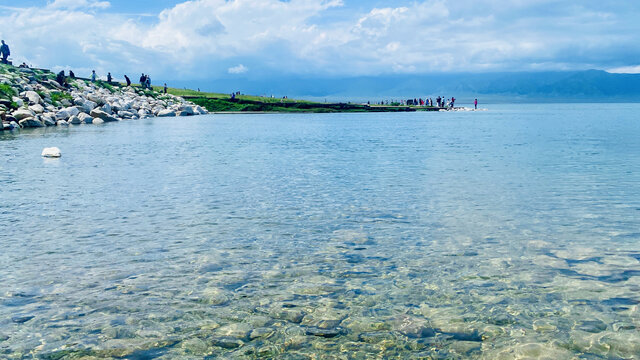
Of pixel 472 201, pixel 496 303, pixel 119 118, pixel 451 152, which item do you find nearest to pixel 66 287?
pixel 496 303

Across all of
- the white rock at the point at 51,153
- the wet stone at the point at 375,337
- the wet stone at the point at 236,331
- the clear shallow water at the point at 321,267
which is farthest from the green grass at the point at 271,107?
the wet stone at the point at 375,337

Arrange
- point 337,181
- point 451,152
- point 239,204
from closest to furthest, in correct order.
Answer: point 239,204 → point 337,181 → point 451,152

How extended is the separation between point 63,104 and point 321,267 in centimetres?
8276

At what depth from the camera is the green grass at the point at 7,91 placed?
67688mm

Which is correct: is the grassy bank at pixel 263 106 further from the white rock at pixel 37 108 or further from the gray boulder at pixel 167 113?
the white rock at pixel 37 108

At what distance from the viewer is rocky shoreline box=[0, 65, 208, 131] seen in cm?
6693

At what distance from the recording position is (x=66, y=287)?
36.8ft

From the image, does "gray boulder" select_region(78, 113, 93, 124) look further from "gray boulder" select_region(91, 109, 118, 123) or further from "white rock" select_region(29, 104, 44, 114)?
"white rock" select_region(29, 104, 44, 114)

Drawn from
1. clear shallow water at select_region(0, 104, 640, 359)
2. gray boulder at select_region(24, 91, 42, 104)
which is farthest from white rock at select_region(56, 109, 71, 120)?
clear shallow water at select_region(0, 104, 640, 359)

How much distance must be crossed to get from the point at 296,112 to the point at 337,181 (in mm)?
124693

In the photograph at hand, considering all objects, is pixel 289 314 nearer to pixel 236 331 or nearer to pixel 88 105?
pixel 236 331

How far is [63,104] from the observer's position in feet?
273

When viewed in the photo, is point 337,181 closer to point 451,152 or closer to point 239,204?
point 239,204

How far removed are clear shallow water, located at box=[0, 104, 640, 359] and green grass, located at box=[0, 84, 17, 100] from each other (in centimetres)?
4898
